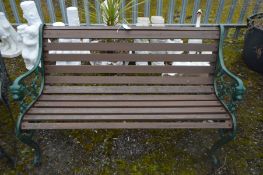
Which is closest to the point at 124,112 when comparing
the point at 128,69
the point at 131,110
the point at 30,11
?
the point at 131,110

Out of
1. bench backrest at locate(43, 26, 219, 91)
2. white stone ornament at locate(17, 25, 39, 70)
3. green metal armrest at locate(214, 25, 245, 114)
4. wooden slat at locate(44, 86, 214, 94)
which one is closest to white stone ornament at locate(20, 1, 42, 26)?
white stone ornament at locate(17, 25, 39, 70)

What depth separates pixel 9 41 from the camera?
4.23 meters

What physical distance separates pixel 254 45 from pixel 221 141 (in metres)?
1.99

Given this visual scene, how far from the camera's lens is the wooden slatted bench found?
2465mm

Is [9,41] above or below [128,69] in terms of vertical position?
below

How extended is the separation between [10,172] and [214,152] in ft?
6.29

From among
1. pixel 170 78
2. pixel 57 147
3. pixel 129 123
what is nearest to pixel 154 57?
pixel 170 78

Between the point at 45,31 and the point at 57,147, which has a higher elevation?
the point at 45,31

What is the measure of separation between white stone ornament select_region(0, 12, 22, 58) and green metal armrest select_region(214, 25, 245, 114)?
288cm

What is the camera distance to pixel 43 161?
2812 millimetres

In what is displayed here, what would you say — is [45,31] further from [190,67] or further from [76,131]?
[190,67]

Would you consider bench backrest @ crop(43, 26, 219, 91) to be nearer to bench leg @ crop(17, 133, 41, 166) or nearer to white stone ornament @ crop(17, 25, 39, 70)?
bench leg @ crop(17, 133, 41, 166)

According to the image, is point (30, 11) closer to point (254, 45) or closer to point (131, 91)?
point (131, 91)

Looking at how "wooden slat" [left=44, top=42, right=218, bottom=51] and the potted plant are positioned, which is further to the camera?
the potted plant
